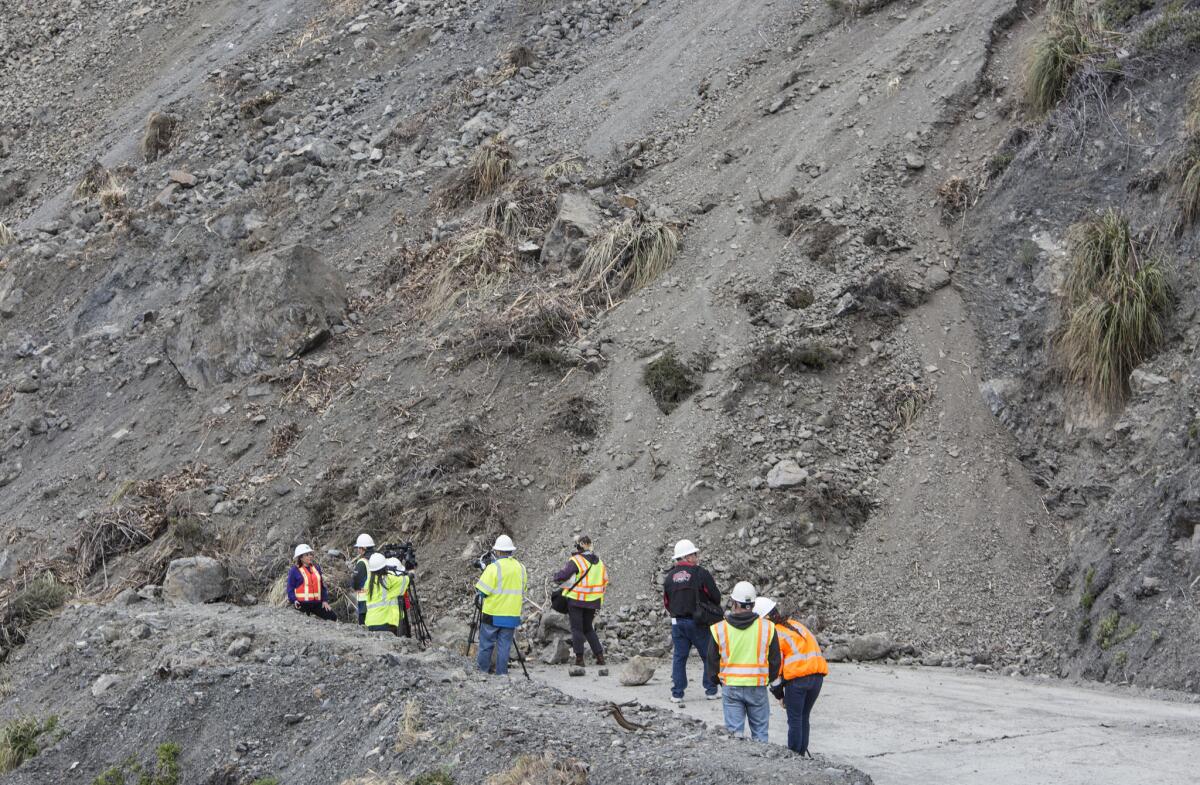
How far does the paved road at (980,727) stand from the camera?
26.1 ft

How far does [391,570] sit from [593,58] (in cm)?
1358

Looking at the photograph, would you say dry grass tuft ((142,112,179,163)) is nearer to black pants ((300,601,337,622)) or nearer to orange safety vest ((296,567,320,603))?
orange safety vest ((296,567,320,603))

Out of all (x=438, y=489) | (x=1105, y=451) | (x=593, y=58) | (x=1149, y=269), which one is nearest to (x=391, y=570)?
(x=438, y=489)

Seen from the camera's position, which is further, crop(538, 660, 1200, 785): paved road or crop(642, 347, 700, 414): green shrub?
crop(642, 347, 700, 414): green shrub

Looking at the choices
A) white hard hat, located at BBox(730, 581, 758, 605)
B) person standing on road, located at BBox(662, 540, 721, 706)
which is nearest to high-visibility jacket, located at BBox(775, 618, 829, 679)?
white hard hat, located at BBox(730, 581, 758, 605)

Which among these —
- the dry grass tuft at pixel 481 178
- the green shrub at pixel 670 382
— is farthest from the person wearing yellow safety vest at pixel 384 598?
the dry grass tuft at pixel 481 178

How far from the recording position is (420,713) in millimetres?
9031

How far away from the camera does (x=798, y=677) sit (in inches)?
328

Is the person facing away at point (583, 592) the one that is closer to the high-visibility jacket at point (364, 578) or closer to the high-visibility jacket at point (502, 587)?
the high-visibility jacket at point (502, 587)

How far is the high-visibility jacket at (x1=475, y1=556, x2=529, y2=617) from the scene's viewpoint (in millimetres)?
11148

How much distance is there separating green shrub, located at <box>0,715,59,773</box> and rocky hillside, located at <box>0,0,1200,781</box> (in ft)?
10.8

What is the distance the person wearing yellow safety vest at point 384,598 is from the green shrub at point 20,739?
293cm

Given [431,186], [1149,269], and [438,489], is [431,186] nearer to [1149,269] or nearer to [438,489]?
[438,489]

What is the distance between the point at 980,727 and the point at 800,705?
1.74m
